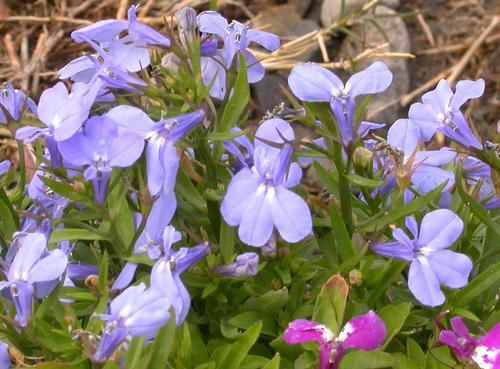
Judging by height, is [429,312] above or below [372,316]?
below

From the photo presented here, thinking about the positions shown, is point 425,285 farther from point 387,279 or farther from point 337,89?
point 337,89

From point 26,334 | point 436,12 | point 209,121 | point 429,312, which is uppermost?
point 209,121

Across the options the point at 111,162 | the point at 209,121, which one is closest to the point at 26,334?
the point at 111,162

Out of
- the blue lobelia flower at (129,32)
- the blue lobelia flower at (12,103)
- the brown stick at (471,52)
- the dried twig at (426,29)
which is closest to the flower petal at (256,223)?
the blue lobelia flower at (129,32)

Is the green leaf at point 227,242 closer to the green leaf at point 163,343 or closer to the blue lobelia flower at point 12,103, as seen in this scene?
the green leaf at point 163,343

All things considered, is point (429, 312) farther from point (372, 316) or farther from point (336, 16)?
point (336, 16)

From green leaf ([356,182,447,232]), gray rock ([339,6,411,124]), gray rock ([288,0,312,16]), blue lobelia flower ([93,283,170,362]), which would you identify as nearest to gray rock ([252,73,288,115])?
gray rock ([339,6,411,124])

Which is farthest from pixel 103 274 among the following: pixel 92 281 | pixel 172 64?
pixel 172 64
